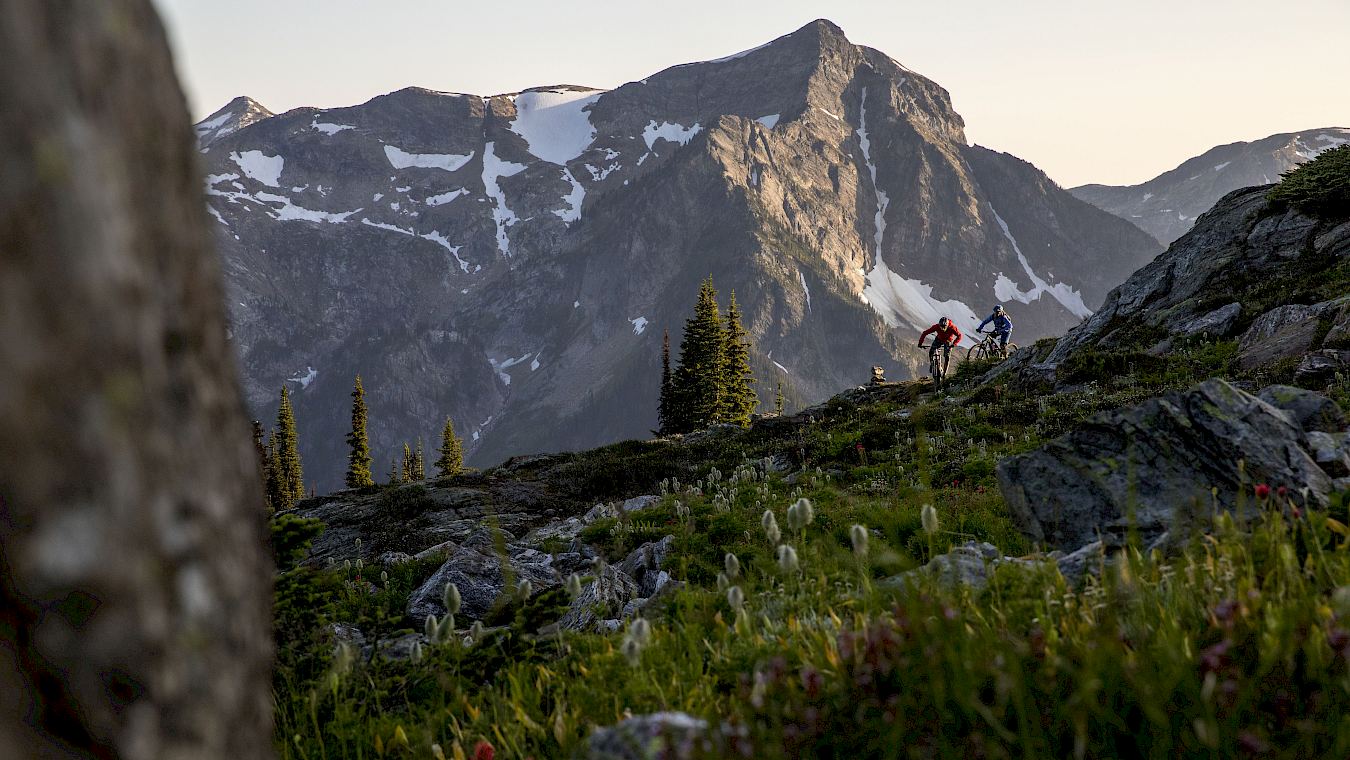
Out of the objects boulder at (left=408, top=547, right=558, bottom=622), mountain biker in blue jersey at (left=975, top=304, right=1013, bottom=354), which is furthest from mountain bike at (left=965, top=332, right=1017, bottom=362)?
boulder at (left=408, top=547, right=558, bottom=622)

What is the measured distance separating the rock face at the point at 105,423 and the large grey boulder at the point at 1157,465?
5296mm

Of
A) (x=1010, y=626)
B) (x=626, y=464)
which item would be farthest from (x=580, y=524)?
(x=1010, y=626)

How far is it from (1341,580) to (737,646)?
8.10ft

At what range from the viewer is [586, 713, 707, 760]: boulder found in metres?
2.35

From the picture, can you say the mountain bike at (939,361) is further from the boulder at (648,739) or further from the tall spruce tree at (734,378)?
the boulder at (648,739)

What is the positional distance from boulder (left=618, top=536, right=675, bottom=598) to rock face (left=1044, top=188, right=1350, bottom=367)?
13.2 m

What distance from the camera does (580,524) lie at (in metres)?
15.7

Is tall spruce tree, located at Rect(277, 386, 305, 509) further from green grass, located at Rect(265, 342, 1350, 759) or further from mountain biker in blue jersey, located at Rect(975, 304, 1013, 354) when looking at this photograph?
green grass, located at Rect(265, 342, 1350, 759)

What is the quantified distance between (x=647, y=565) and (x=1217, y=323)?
18.0m

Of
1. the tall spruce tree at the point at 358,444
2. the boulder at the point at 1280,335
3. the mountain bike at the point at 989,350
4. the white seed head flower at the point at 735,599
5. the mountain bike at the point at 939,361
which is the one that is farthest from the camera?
the tall spruce tree at the point at 358,444

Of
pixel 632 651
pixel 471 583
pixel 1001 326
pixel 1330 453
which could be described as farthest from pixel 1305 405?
pixel 1001 326

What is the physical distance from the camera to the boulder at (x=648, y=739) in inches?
92.4

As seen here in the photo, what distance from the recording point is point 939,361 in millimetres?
29672

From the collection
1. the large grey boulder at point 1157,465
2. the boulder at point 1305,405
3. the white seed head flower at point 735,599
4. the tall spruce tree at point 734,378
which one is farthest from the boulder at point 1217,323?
the tall spruce tree at point 734,378
